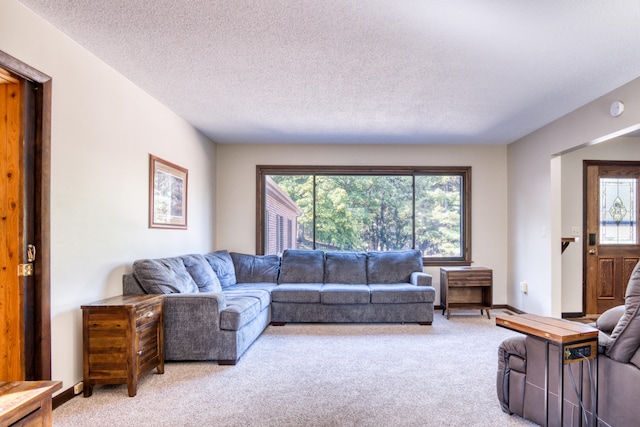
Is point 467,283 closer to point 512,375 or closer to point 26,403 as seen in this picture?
point 512,375

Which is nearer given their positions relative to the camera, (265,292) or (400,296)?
(265,292)

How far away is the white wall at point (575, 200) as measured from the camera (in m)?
4.99

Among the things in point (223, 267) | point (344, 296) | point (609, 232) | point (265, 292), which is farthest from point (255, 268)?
point (609, 232)

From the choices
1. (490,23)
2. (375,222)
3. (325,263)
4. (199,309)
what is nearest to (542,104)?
(490,23)

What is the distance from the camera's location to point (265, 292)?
431 centimetres

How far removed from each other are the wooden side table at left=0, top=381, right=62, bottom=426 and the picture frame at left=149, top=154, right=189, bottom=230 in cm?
238

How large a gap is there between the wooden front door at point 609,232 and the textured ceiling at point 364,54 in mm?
1640

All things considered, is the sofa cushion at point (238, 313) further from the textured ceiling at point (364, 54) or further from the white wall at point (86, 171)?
the textured ceiling at point (364, 54)

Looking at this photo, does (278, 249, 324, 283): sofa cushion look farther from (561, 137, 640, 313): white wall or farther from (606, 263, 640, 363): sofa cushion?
(606, 263, 640, 363): sofa cushion

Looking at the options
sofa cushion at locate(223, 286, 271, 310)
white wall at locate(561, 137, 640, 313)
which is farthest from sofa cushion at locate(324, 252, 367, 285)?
white wall at locate(561, 137, 640, 313)

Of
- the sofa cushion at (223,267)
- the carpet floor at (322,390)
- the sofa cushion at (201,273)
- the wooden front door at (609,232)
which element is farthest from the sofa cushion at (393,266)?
the wooden front door at (609,232)

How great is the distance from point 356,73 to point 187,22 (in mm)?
1367

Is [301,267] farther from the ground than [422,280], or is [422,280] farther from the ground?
[301,267]

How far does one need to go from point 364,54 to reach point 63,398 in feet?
10.5
